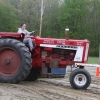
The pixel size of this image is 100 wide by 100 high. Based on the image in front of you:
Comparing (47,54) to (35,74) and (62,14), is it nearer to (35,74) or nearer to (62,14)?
(35,74)

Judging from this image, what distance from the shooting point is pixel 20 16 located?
70.4m

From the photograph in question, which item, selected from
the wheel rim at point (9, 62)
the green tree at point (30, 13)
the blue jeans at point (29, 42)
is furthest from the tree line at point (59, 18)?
the wheel rim at point (9, 62)

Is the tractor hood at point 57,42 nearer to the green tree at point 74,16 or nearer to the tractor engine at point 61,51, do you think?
the tractor engine at point 61,51

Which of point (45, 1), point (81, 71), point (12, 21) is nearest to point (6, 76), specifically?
point (81, 71)

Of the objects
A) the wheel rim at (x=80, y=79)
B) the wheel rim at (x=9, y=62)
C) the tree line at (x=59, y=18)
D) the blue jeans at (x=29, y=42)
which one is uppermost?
the tree line at (x=59, y=18)

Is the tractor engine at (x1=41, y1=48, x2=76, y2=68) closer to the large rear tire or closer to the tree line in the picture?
the large rear tire

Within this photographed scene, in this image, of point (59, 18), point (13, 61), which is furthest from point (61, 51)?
point (59, 18)

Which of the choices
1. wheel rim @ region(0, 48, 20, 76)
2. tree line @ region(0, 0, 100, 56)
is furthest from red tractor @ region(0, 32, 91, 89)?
tree line @ region(0, 0, 100, 56)

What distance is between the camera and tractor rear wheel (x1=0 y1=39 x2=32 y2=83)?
32.5 ft

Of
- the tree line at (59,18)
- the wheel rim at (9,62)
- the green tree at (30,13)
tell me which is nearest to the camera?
the wheel rim at (9,62)

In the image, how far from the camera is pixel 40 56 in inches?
422

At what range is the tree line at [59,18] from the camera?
66.7 m

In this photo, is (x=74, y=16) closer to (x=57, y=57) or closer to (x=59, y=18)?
(x=59, y=18)

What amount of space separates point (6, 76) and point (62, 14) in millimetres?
59162
